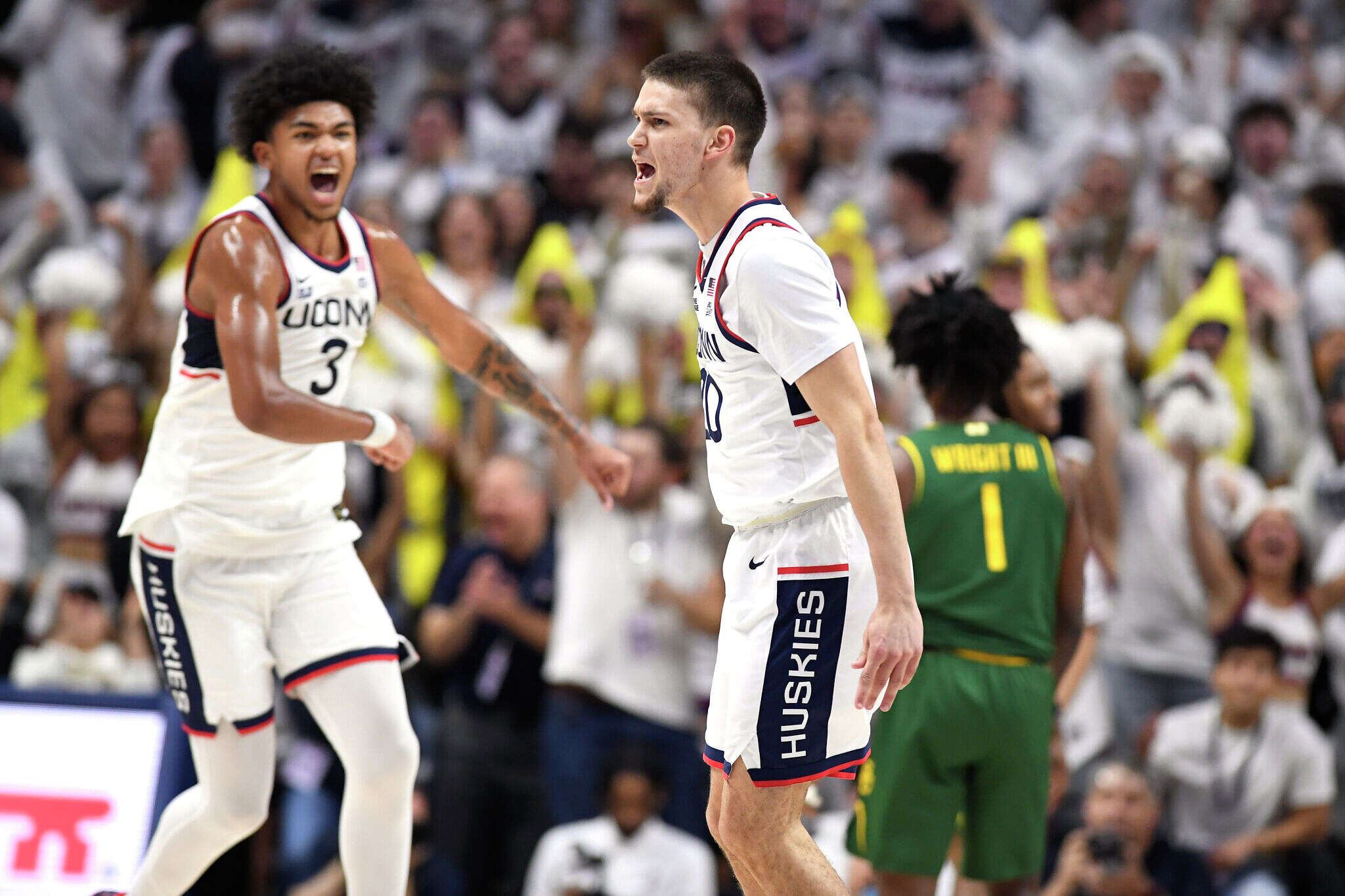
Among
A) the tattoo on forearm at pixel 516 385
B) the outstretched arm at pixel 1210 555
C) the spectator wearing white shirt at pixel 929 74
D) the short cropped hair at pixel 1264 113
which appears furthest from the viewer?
the spectator wearing white shirt at pixel 929 74

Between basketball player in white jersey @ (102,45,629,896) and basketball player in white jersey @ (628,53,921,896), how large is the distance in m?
0.97

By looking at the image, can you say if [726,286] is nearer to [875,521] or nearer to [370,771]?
[875,521]

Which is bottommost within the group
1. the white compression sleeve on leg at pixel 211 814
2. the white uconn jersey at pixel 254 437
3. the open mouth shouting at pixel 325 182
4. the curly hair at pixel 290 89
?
the white compression sleeve on leg at pixel 211 814

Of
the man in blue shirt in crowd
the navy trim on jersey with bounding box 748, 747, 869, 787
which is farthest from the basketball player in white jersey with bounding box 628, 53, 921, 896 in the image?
the man in blue shirt in crowd

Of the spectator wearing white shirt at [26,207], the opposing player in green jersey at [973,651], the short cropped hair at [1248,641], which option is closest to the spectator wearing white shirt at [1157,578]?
the short cropped hair at [1248,641]

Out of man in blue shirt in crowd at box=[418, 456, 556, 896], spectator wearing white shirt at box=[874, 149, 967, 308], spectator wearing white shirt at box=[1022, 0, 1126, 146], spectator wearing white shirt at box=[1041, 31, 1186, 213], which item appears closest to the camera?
man in blue shirt in crowd at box=[418, 456, 556, 896]

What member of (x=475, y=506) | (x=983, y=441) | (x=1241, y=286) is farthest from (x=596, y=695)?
(x=1241, y=286)

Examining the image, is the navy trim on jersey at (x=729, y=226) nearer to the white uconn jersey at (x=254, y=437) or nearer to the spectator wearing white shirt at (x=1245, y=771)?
the white uconn jersey at (x=254, y=437)

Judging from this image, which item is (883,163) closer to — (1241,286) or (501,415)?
(1241,286)

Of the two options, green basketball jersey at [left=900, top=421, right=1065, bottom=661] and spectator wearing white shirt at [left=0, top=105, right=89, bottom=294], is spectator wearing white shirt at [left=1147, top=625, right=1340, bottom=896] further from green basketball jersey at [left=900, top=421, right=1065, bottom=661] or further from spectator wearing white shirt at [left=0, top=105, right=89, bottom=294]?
spectator wearing white shirt at [left=0, top=105, right=89, bottom=294]

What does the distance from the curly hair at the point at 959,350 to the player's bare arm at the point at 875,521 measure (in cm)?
144

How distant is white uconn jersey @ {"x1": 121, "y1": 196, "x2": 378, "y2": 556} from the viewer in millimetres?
4238

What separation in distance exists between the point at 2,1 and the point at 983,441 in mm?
9900

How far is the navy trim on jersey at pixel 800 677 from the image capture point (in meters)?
3.70
